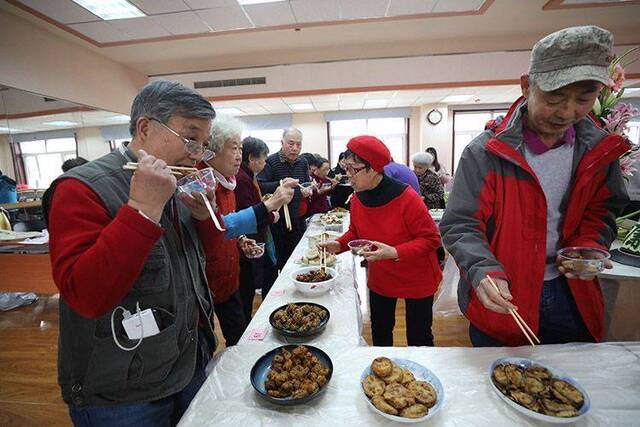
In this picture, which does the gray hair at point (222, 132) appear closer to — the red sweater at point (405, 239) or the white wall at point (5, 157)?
the red sweater at point (405, 239)

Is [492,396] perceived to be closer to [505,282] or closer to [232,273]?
[505,282]

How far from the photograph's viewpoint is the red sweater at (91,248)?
66cm

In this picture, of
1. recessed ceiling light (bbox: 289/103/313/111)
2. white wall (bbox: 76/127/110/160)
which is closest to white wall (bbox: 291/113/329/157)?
recessed ceiling light (bbox: 289/103/313/111)

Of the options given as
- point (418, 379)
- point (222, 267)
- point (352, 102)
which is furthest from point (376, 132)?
point (418, 379)

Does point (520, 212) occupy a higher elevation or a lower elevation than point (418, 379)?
higher

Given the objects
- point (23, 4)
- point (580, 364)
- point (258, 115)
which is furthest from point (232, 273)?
point (258, 115)

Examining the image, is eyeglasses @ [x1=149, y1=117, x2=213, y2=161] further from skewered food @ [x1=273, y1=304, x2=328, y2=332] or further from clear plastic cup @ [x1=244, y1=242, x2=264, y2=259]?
clear plastic cup @ [x1=244, y1=242, x2=264, y2=259]

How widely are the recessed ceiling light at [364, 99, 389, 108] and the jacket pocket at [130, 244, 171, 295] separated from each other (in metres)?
7.92

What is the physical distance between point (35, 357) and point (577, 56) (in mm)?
4151

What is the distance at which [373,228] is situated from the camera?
1.73 m

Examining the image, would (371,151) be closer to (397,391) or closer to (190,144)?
(190,144)

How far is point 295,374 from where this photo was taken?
900mm

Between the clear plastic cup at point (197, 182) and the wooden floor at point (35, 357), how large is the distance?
6.86 feet

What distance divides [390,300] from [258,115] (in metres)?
8.50
